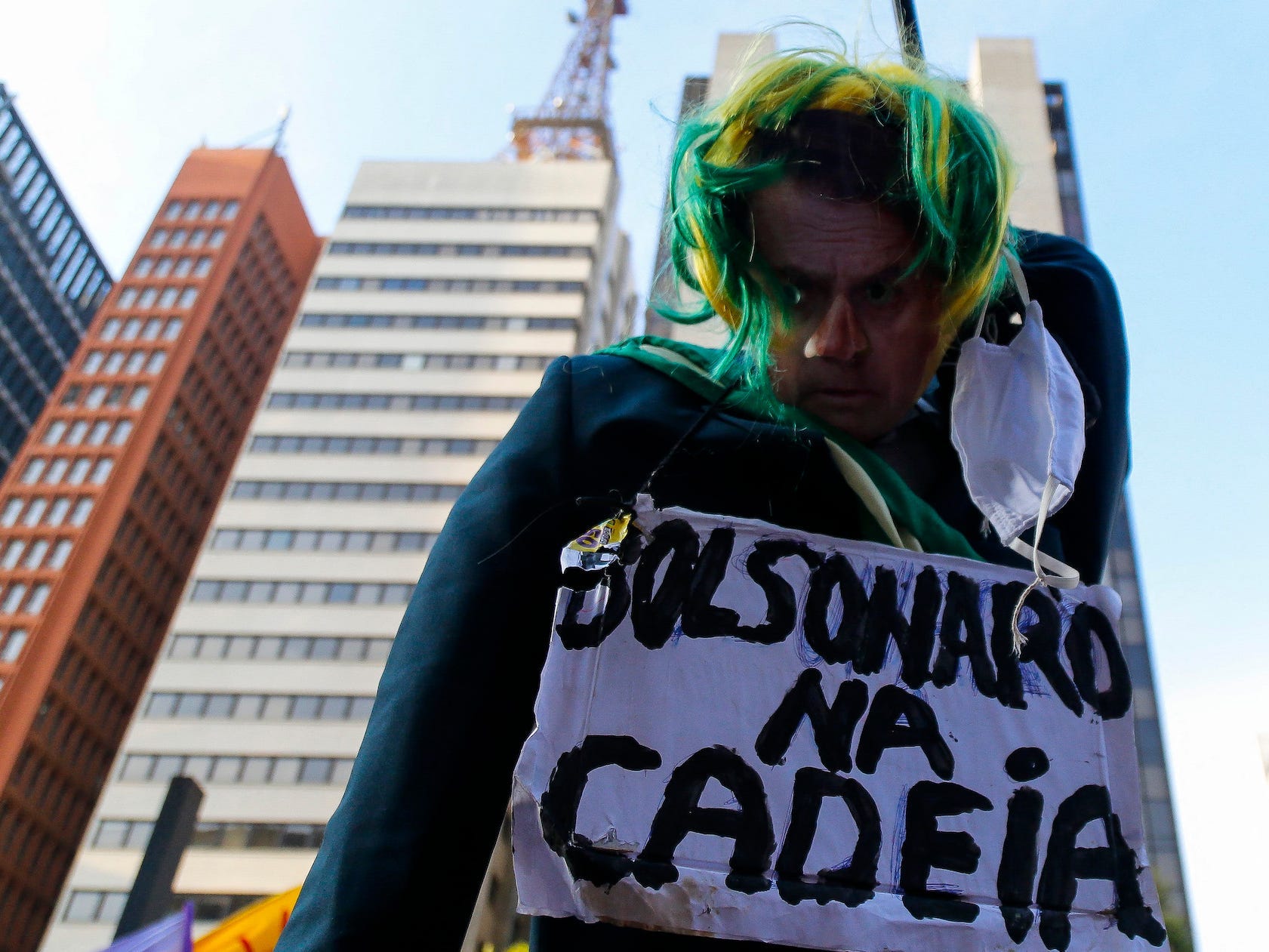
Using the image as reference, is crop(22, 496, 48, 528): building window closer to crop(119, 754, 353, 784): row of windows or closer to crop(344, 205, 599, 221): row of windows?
crop(119, 754, 353, 784): row of windows

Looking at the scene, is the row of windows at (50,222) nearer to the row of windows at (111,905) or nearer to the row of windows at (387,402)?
the row of windows at (387,402)

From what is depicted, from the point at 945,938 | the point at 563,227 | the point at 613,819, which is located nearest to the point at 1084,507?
the point at 945,938

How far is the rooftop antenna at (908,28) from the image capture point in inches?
78.3

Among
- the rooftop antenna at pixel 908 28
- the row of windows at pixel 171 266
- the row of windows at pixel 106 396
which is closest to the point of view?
the rooftop antenna at pixel 908 28

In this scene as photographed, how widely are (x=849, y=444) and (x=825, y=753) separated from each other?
46cm

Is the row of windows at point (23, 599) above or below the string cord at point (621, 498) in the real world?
above

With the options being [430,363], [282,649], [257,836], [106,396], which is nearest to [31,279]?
[106,396]

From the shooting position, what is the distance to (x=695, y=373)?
1606 mm

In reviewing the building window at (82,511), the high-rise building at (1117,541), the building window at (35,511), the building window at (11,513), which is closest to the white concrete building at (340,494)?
the building window at (82,511)

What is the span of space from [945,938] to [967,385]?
2.53 feet

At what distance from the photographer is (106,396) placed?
192 feet

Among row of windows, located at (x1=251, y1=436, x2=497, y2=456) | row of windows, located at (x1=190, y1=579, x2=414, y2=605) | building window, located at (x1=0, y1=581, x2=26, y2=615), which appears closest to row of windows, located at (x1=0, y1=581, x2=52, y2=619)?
building window, located at (x1=0, y1=581, x2=26, y2=615)

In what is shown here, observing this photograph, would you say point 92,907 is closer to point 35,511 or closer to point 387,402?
point 35,511

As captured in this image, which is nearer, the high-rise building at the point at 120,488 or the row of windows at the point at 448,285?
the high-rise building at the point at 120,488
